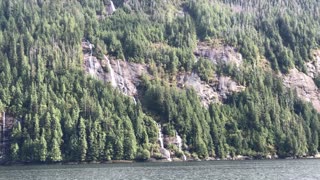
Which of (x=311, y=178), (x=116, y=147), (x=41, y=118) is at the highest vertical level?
(x=41, y=118)

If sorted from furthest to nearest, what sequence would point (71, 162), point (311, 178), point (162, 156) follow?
point (162, 156) < point (71, 162) < point (311, 178)

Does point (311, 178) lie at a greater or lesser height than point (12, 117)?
lesser

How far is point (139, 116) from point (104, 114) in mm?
13347

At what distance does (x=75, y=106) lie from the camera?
651 feet

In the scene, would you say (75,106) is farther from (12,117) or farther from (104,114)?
(12,117)

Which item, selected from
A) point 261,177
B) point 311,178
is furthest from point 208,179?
point 311,178

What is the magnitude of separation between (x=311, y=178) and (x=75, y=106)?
115m

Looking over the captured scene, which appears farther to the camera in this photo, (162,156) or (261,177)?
(162,156)

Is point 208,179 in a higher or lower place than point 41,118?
lower

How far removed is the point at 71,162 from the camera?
178 metres

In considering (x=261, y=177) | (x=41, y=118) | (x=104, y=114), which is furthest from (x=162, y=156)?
(x=261, y=177)

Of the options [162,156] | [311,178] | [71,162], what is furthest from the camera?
[162,156]

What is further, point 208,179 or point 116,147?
point 116,147

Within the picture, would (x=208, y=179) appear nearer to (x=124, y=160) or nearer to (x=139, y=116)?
(x=124, y=160)
